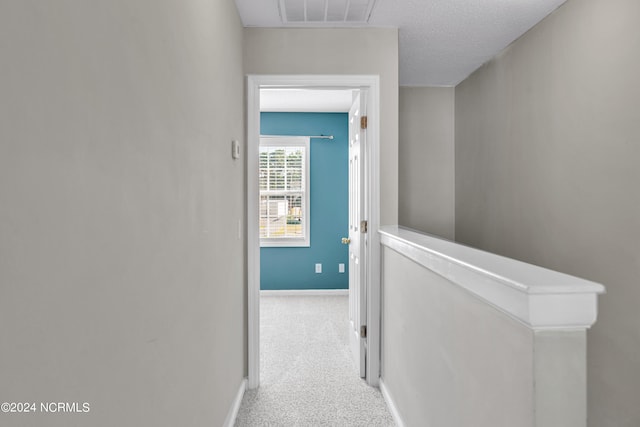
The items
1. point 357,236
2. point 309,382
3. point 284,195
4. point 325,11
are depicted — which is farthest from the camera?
point 284,195

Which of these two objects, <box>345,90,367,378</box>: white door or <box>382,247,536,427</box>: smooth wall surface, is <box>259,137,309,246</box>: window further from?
<box>382,247,536,427</box>: smooth wall surface

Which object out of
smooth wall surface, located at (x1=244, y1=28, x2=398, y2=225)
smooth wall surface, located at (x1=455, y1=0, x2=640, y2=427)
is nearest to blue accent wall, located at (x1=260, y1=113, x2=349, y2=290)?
smooth wall surface, located at (x1=455, y1=0, x2=640, y2=427)

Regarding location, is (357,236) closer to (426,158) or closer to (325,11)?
(325,11)

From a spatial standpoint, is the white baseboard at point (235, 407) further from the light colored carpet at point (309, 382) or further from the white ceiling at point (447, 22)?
the white ceiling at point (447, 22)

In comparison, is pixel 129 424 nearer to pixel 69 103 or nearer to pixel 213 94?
pixel 69 103

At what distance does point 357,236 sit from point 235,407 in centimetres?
136

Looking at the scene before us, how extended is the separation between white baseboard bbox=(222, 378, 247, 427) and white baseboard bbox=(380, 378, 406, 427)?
0.88m

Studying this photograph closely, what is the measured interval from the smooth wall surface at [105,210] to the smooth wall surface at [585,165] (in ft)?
6.55

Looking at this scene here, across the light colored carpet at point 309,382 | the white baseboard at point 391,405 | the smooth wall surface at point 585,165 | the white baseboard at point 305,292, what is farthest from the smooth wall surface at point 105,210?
the white baseboard at point 305,292

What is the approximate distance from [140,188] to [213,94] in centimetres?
87

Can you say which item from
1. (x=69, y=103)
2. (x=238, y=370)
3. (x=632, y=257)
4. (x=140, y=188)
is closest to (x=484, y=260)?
(x=140, y=188)

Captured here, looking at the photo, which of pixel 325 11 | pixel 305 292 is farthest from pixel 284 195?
pixel 325 11

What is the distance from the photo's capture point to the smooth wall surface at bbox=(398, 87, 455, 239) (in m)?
3.98

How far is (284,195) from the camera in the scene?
5.15 m
